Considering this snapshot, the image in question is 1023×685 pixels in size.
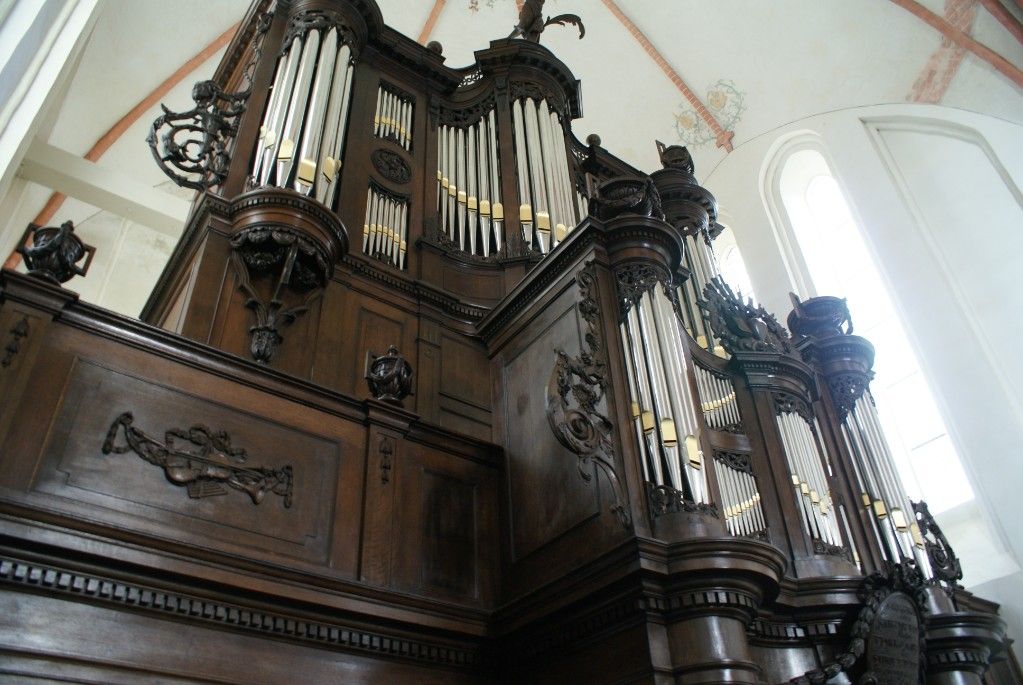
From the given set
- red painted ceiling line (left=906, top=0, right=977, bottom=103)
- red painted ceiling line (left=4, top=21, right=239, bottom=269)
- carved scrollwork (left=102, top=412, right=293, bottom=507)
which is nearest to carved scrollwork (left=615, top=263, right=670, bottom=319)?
carved scrollwork (left=102, top=412, right=293, bottom=507)

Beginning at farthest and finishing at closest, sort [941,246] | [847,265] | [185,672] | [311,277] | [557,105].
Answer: [847,265], [941,246], [557,105], [311,277], [185,672]

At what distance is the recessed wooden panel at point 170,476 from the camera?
336 centimetres

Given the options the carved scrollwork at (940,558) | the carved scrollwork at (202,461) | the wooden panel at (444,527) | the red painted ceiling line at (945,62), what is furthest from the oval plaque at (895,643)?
the red painted ceiling line at (945,62)

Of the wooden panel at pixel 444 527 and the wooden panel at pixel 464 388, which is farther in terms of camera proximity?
the wooden panel at pixel 464 388

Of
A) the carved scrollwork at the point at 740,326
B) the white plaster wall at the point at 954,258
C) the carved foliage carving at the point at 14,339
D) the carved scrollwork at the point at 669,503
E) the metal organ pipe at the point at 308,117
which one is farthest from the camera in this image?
the white plaster wall at the point at 954,258

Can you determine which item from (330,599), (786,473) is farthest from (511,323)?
(330,599)

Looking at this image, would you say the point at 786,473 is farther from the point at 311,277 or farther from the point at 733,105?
the point at 733,105

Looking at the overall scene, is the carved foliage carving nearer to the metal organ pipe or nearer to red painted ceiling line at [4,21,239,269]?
the metal organ pipe

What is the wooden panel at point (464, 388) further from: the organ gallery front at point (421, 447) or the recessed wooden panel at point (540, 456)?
the recessed wooden panel at point (540, 456)

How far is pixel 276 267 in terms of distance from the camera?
520 cm

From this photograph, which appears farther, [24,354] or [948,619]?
[948,619]

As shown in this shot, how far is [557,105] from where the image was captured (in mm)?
8367

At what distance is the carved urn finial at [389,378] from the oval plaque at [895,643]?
3.02 meters

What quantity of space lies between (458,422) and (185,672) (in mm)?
2450
